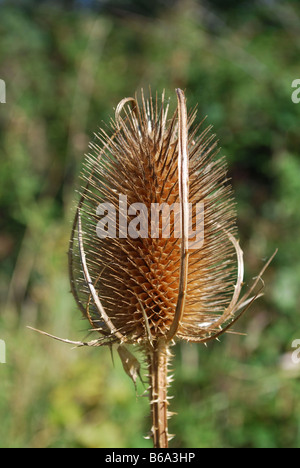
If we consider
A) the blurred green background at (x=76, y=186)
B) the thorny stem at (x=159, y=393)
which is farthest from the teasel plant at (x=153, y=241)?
the blurred green background at (x=76, y=186)

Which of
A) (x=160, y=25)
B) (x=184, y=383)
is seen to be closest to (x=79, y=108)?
(x=160, y=25)
